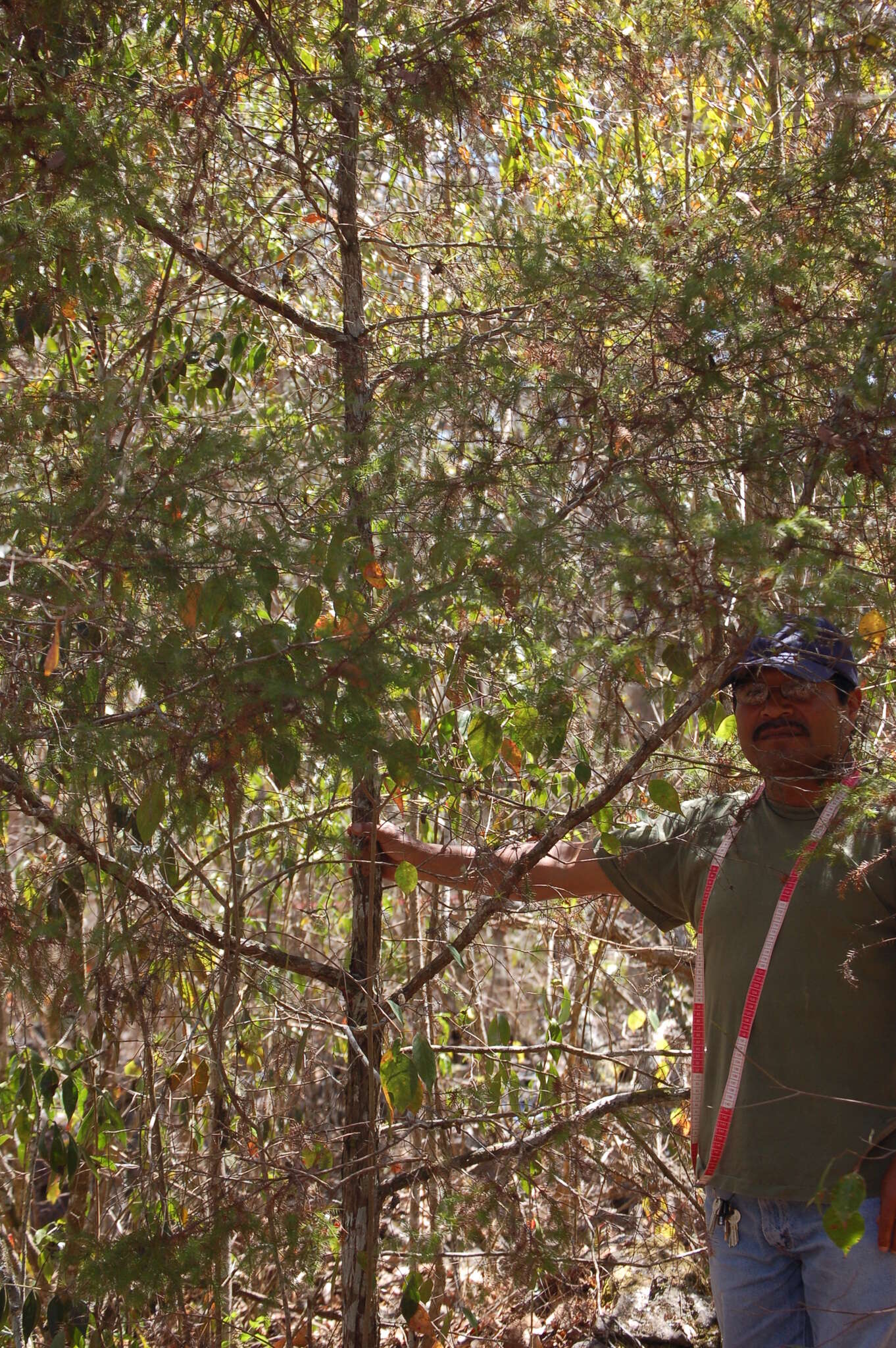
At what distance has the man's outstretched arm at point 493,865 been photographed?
2590 mm

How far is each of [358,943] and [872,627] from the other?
138cm

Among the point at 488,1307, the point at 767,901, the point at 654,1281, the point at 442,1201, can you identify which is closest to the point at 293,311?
the point at 767,901

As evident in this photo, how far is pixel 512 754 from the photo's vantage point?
273 centimetres

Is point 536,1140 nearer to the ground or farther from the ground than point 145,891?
nearer to the ground

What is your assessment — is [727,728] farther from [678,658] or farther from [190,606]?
[190,606]

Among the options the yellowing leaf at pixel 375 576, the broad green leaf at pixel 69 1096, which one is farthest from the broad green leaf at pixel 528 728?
the broad green leaf at pixel 69 1096

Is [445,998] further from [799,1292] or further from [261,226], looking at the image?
[261,226]

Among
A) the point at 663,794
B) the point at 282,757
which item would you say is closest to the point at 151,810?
the point at 282,757

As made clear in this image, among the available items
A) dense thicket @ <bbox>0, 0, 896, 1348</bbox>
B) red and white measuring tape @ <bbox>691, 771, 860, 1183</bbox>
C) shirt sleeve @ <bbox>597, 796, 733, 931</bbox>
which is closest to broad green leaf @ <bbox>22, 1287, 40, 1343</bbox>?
dense thicket @ <bbox>0, 0, 896, 1348</bbox>

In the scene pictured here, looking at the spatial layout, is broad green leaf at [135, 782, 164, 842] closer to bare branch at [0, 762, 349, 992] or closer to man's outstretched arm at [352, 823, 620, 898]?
bare branch at [0, 762, 349, 992]

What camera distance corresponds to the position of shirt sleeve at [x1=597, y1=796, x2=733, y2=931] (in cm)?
249

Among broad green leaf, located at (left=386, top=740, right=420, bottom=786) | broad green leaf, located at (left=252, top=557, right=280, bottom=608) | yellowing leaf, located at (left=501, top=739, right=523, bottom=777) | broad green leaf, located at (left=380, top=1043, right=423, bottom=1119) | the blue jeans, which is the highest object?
broad green leaf, located at (left=252, top=557, right=280, bottom=608)

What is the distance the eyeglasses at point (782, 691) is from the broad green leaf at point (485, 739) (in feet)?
1.73

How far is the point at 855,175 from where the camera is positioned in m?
2.36
